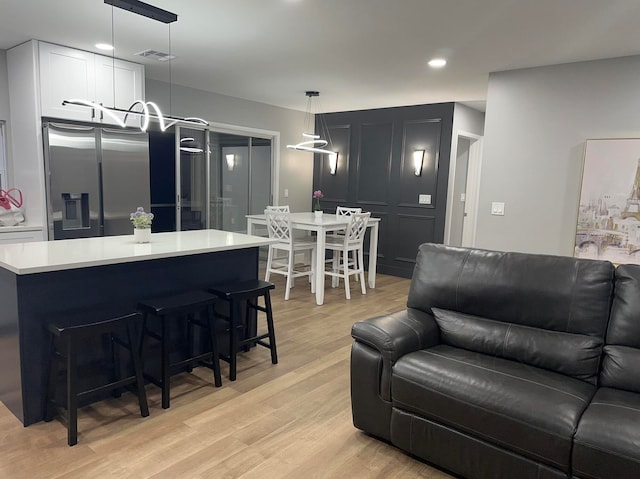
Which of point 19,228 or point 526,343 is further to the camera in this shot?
point 19,228

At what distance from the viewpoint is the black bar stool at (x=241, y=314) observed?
3.09m

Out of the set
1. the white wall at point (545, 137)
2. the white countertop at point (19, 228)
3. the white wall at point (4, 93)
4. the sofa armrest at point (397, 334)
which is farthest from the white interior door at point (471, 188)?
the white wall at point (4, 93)

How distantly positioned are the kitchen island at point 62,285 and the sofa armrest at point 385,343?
51.3 inches

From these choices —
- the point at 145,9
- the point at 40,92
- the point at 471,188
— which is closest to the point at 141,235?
the point at 145,9

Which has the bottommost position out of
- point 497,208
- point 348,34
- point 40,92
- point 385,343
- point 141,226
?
point 385,343

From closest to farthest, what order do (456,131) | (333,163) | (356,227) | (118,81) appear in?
(118,81)
(356,227)
(456,131)
(333,163)

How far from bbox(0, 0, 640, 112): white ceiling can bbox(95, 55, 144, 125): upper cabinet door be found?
0.17 metres

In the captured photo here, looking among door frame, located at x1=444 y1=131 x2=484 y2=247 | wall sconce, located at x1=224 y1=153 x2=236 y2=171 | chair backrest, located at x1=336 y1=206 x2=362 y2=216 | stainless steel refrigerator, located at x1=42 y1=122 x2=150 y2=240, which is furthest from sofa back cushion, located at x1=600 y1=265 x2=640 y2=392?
wall sconce, located at x1=224 y1=153 x2=236 y2=171

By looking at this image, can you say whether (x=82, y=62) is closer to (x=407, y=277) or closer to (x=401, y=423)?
(x=401, y=423)

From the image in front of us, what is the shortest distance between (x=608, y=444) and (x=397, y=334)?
1015 mm

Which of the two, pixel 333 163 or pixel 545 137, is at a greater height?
pixel 545 137

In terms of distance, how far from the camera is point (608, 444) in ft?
5.47

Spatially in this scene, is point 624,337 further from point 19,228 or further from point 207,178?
point 207,178

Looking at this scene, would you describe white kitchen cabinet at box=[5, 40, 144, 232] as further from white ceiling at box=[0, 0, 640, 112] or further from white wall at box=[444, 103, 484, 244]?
white wall at box=[444, 103, 484, 244]
